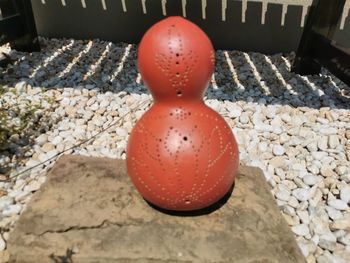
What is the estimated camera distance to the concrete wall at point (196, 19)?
16.0ft

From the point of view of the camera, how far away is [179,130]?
6.17 feet

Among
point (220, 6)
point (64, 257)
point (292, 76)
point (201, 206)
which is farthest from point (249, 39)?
point (64, 257)

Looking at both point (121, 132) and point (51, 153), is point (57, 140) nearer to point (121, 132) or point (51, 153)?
point (51, 153)

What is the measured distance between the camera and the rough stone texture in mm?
1858

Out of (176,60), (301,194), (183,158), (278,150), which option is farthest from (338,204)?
(176,60)

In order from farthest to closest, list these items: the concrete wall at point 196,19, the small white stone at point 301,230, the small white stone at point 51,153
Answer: the concrete wall at point 196,19, the small white stone at point 51,153, the small white stone at point 301,230

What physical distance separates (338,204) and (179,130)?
139 centimetres

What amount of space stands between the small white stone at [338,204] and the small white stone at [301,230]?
30 centimetres

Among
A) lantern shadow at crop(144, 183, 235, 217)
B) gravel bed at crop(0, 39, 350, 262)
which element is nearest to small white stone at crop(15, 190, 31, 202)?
gravel bed at crop(0, 39, 350, 262)

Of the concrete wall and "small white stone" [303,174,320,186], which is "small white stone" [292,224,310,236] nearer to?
"small white stone" [303,174,320,186]

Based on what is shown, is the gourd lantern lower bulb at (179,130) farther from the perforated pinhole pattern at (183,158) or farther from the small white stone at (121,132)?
the small white stone at (121,132)

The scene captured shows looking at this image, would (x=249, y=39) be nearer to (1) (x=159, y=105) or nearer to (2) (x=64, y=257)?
(1) (x=159, y=105)

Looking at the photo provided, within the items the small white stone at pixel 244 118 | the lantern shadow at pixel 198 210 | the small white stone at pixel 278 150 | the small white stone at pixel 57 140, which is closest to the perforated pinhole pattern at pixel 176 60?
the lantern shadow at pixel 198 210

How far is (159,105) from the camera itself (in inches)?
77.2
